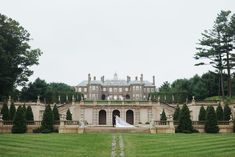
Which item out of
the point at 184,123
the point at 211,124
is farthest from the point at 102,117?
the point at 211,124

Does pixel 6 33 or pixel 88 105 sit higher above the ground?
pixel 6 33

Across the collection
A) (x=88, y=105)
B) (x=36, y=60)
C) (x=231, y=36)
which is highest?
(x=231, y=36)

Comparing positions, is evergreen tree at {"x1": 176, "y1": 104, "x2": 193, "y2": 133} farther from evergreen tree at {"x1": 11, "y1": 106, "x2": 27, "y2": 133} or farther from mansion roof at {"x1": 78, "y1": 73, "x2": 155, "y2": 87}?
mansion roof at {"x1": 78, "y1": 73, "x2": 155, "y2": 87}

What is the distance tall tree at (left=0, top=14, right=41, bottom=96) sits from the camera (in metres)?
52.6

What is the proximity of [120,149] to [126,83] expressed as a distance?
429ft

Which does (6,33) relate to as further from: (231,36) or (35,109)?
(231,36)

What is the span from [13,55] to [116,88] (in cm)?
9969

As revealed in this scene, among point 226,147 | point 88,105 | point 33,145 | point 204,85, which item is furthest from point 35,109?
point 226,147

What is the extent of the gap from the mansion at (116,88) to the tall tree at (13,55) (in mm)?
84482

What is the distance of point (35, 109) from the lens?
2891 inches

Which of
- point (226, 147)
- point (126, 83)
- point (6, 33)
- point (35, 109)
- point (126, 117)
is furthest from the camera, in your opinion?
point (126, 83)

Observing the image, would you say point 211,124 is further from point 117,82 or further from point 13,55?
point 117,82

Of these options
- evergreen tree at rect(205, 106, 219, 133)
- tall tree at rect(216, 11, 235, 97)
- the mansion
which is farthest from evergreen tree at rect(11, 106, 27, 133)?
the mansion

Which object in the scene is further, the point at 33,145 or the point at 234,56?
the point at 234,56
